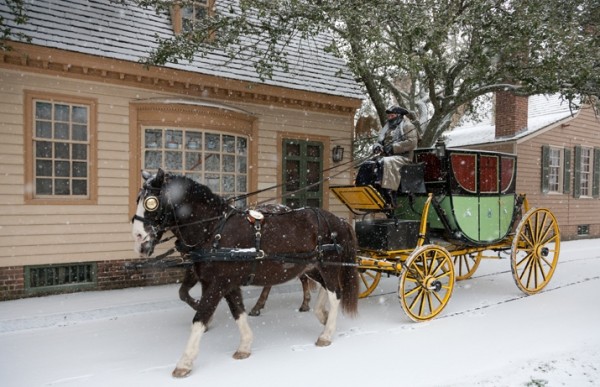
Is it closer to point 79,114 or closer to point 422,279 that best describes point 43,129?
point 79,114

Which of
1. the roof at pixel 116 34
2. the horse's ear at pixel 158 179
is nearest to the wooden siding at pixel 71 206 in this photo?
the roof at pixel 116 34

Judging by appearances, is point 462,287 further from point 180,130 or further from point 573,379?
point 180,130

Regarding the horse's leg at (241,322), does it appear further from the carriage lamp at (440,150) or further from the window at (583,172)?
the window at (583,172)

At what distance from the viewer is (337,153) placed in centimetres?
1086

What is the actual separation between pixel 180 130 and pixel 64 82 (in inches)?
82.6

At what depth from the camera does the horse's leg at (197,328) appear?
438 centimetres

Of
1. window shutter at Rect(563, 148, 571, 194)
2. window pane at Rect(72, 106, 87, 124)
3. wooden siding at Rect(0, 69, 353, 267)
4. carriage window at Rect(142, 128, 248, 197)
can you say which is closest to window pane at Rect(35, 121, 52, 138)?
wooden siding at Rect(0, 69, 353, 267)

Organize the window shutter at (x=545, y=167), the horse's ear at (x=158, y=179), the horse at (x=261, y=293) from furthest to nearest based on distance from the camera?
the window shutter at (x=545, y=167) < the horse at (x=261, y=293) < the horse's ear at (x=158, y=179)

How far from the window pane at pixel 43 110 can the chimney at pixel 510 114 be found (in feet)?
47.0

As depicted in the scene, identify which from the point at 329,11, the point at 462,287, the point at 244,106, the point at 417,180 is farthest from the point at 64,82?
the point at 462,287

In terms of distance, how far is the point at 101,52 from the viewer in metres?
7.78

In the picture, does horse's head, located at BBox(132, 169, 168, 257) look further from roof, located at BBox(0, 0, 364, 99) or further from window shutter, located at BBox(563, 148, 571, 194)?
window shutter, located at BBox(563, 148, 571, 194)

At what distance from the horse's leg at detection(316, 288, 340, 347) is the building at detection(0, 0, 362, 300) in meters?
2.15

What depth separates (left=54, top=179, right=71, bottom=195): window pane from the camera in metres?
7.86
